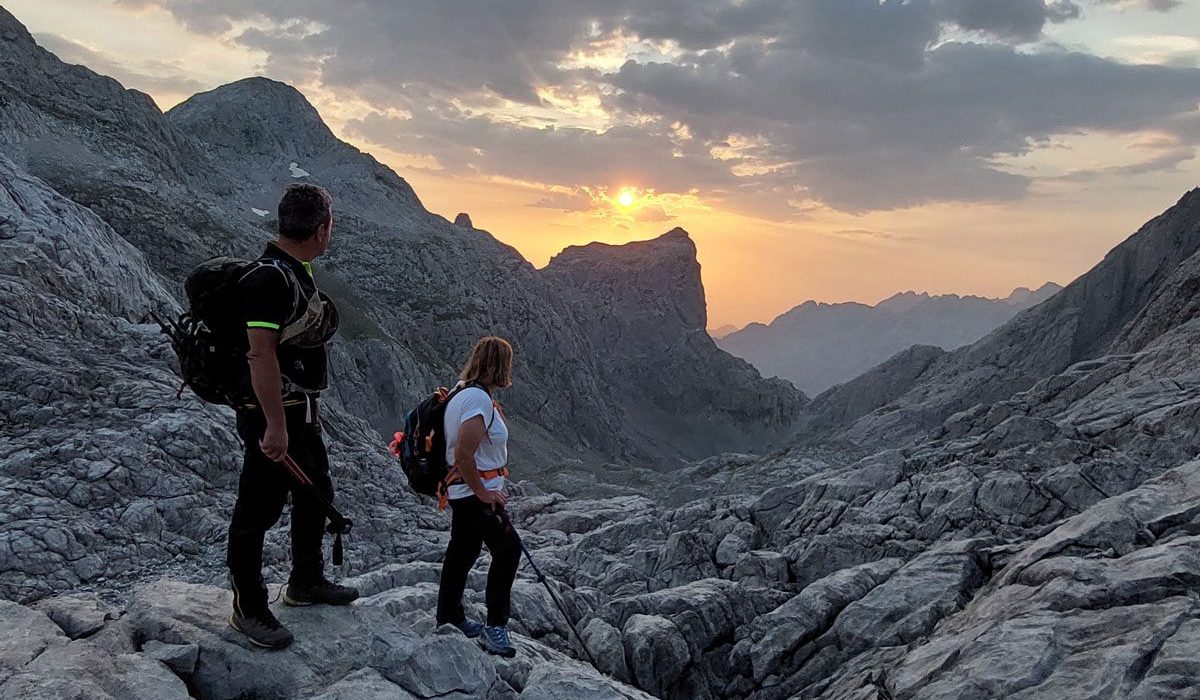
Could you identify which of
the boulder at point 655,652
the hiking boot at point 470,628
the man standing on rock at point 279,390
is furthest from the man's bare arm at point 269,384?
the boulder at point 655,652

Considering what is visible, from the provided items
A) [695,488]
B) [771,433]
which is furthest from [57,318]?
[771,433]

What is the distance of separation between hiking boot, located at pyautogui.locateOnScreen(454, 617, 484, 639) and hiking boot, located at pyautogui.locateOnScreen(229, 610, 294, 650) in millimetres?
1803

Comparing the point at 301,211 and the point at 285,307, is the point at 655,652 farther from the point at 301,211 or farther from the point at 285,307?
the point at 301,211

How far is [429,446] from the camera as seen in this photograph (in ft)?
24.6

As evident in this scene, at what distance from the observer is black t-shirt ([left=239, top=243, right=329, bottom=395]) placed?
5.91 m

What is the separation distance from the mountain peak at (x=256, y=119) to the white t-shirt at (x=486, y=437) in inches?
5084

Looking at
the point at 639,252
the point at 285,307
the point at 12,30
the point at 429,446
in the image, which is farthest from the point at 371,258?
the point at 285,307

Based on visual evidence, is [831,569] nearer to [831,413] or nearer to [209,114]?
[831,413]

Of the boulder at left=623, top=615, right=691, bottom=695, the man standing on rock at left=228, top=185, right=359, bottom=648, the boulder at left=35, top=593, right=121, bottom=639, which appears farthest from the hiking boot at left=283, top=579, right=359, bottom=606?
the boulder at left=623, top=615, right=691, bottom=695

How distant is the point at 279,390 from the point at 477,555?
2843mm

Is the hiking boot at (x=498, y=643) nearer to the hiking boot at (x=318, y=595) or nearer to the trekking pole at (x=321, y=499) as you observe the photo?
the hiking boot at (x=318, y=595)

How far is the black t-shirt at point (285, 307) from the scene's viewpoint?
5910mm

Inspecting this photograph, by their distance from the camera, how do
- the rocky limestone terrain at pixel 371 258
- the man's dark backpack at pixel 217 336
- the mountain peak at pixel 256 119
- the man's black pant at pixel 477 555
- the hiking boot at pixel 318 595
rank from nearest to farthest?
the man's dark backpack at pixel 217 336 < the hiking boot at pixel 318 595 < the man's black pant at pixel 477 555 < the rocky limestone terrain at pixel 371 258 < the mountain peak at pixel 256 119

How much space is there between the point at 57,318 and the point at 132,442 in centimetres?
711
